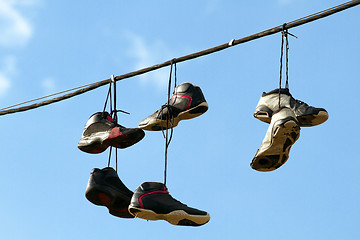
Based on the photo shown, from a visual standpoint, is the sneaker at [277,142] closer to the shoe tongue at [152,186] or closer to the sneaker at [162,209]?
the sneaker at [162,209]

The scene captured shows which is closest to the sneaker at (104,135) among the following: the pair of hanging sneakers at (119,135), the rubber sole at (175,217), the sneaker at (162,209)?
the pair of hanging sneakers at (119,135)

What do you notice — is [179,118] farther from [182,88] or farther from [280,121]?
[280,121]

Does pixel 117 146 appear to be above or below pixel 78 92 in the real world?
below

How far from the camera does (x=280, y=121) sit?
7.86 meters

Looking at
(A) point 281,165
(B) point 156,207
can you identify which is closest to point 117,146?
(B) point 156,207

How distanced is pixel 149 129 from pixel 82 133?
1.91 ft

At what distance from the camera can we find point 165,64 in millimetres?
8539

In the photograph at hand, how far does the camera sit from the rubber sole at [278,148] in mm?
7805

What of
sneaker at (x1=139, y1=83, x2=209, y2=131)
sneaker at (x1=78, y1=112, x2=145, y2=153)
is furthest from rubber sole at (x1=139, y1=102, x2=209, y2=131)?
sneaker at (x1=78, y1=112, x2=145, y2=153)

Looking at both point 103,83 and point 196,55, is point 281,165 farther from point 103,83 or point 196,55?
point 103,83

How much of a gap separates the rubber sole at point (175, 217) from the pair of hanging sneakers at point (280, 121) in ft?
1.76

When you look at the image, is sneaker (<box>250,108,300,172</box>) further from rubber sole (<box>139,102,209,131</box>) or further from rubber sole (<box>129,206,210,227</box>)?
rubber sole (<box>139,102,209,131</box>)

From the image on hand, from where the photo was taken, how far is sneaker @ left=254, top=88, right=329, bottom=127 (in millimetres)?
8039

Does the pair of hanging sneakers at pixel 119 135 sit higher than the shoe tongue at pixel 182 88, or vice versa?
the shoe tongue at pixel 182 88
